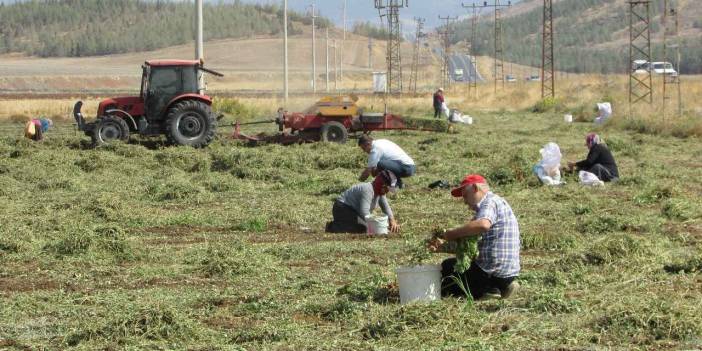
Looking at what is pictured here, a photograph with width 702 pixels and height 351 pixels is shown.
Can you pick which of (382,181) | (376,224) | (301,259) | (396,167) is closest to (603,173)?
(396,167)

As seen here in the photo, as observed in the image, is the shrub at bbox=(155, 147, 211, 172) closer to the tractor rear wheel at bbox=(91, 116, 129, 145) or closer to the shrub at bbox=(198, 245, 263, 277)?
the tractor rear wheel at bbox=(91, 116, 129, 145)

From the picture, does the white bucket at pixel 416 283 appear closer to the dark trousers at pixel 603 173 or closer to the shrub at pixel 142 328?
the shrub at pixel 142 328

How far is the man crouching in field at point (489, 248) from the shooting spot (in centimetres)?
970

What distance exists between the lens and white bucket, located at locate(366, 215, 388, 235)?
14.0 m

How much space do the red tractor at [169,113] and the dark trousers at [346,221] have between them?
41.3ft

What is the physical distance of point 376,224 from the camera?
45.8 feet

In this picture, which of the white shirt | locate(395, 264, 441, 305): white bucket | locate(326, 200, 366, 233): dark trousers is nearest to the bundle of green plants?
the white shirt

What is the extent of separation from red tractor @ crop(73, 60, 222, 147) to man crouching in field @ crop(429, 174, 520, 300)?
17306mm

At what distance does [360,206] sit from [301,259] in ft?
7.02

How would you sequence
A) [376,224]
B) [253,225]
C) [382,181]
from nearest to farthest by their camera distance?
[376,224] < [382,181] < [253,225]

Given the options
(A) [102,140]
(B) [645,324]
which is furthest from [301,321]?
(A) [102,140]

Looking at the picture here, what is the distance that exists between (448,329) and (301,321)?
132cm

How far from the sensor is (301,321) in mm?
9242

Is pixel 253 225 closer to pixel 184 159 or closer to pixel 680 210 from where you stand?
pixel 680 210
